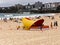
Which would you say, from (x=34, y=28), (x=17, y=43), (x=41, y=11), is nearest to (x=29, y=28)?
(x=34, y=28)

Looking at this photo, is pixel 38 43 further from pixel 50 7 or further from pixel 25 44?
pixel 50 7

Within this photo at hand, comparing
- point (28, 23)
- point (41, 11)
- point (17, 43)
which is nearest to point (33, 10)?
point (41, 11)

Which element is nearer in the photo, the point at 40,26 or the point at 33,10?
the point at 40,26

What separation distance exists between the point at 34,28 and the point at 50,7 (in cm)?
8594

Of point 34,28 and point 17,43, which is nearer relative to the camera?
point 17,43

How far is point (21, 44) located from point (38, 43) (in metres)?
0.72

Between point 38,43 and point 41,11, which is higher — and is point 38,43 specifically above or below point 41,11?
above

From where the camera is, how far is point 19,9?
328 feet

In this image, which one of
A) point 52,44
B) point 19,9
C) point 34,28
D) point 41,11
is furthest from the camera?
point 19,9

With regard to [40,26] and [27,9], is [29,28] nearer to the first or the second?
[40,26]

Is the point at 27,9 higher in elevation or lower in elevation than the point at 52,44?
lower

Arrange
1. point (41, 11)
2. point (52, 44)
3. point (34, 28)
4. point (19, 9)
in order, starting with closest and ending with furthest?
1. point (52, 44)
2. point (34, 28)
3. point (41, 11)
4. point (19, 9)

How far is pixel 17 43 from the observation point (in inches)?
344

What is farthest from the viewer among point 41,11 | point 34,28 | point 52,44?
point 41,11
